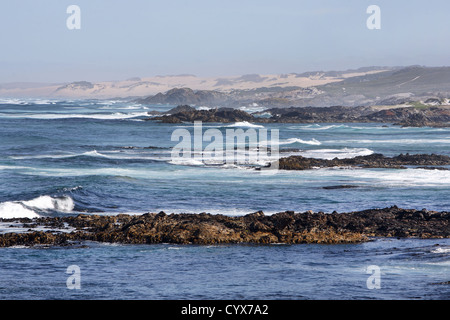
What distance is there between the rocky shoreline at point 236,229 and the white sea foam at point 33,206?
6.55 ft

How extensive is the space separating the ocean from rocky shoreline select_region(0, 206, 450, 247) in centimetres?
57

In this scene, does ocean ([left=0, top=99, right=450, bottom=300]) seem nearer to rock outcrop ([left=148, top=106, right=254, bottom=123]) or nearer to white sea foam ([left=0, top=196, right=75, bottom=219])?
white sea foam ([left=0, top=196, right=75, bottom=219])

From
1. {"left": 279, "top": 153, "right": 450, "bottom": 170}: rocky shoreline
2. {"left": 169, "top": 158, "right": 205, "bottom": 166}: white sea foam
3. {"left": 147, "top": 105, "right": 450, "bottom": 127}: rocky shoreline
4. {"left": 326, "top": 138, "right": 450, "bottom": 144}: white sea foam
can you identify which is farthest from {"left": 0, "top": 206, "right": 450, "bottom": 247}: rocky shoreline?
{"left": 147, "top": 105, "right": 450, "bottom": 127}: rocky shoreline

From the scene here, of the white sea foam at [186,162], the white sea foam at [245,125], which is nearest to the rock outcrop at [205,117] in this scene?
the white sea foam at [245,125]

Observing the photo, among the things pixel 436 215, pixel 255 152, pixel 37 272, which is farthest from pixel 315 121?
pixel 37 272

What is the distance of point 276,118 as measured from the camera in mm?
98188

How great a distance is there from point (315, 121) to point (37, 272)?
84.8 meters

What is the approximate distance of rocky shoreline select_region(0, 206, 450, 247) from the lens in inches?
693

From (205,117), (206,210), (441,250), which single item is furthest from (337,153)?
(205,117)

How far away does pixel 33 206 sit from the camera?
2330 cm

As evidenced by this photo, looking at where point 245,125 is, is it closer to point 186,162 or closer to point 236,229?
point 186,162

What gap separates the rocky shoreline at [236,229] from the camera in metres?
17.6

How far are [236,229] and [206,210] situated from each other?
4.84m
